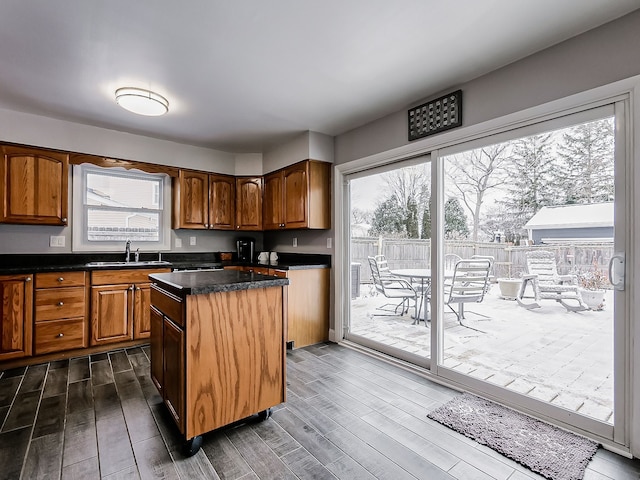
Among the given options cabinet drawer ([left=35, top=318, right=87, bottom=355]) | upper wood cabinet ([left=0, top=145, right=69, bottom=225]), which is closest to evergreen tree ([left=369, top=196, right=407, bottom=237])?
cabinet drawer ([left=35, top=318, right=87, bottom=355])

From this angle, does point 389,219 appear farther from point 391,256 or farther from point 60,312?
point 60,312

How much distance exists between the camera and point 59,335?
3.28m

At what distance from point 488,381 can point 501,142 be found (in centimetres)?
180

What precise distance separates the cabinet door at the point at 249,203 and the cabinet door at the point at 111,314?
1682 mm

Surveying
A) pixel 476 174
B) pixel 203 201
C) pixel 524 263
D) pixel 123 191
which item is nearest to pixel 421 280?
pixel 524 263

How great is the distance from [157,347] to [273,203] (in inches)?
100

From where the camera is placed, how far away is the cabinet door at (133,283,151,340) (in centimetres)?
368

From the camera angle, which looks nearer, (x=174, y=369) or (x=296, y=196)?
(x=174, y=369)

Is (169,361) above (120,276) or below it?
below

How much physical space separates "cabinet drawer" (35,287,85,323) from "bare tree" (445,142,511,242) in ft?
12.5

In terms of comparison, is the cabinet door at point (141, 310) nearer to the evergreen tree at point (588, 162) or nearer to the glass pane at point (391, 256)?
the glass pane at point (391, 256)

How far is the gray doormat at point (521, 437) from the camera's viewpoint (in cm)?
173

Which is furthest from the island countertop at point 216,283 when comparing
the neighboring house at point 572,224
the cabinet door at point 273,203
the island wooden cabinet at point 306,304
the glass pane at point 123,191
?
the glass pane at point 123,191

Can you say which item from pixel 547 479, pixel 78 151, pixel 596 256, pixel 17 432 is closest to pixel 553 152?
pixel 596 256
